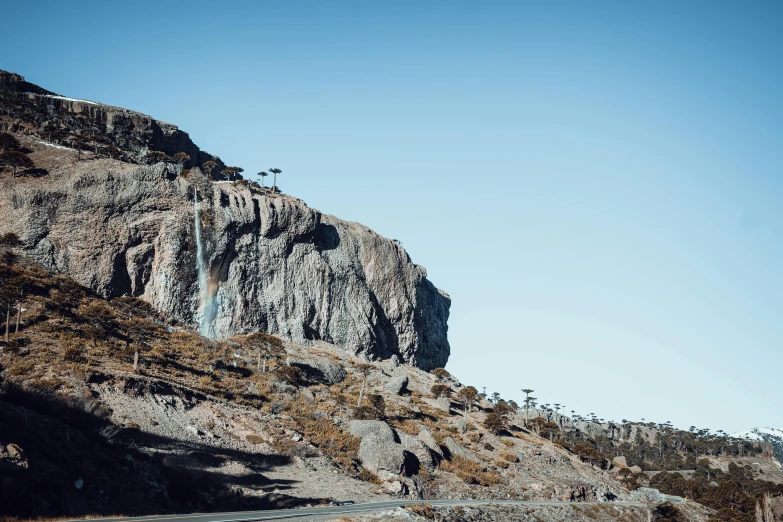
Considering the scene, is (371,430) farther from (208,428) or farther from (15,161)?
(15,161)

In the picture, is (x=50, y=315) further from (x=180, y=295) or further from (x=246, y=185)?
(x=246, y=185)

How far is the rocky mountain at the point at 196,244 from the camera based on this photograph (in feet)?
215

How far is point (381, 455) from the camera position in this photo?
150 feet

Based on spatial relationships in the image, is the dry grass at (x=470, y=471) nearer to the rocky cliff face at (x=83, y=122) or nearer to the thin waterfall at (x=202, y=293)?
the thin waterfall at (x=202, y=293)

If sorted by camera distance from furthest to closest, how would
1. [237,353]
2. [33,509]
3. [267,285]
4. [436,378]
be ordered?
[436,378], [267,285], [237,353], [33,509]

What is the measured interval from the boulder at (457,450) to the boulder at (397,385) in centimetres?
1397

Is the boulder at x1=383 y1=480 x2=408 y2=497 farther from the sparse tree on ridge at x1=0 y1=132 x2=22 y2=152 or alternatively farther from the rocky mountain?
the sparse tree on ridge at x1=0 y1=132 x2=22 y2=152

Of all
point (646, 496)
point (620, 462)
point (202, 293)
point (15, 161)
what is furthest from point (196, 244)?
point (620, 462)

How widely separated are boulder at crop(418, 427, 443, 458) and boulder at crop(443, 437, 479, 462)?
218cm

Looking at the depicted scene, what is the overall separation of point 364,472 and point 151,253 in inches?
1734

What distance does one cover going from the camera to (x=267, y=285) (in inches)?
3046

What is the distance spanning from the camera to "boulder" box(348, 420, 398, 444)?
4822 centimetres

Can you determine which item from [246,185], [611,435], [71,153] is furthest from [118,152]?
[611,435]

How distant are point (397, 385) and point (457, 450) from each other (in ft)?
53.8
